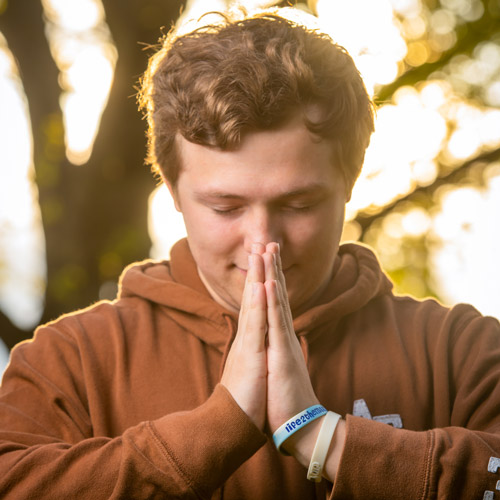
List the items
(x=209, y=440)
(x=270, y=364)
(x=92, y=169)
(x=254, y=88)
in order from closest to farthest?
(x=209, y=440), (x=270, y=364), (x=254, y=88), (x=92, y=169)

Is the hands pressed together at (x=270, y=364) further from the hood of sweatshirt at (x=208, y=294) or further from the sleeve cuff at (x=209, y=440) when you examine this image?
the hood of sweatshirt at (x=208, y=294)

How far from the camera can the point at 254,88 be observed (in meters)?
1.94

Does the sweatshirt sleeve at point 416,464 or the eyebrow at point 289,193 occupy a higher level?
the eyebrow at point 289,193

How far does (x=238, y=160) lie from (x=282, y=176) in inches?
4.9

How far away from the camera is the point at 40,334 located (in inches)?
87.7

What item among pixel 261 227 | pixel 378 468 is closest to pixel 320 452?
pixel 378 468

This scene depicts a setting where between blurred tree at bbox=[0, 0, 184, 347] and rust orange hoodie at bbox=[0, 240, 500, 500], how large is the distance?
3.07 meters

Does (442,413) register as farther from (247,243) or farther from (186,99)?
(186,99)

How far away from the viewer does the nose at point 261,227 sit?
1931 mm

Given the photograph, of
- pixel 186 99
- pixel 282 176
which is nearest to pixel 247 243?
pixel 282 176

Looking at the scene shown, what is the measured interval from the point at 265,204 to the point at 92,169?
373 centimetres

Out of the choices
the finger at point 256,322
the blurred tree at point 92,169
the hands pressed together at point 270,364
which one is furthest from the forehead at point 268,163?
the blurred tree at point 92,169

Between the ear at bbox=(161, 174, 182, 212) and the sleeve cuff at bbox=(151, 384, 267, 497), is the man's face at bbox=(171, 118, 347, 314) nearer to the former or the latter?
the ear at bbox=(161, 174, 182, 212)

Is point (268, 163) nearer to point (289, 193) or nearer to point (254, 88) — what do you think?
point (289, 193)
